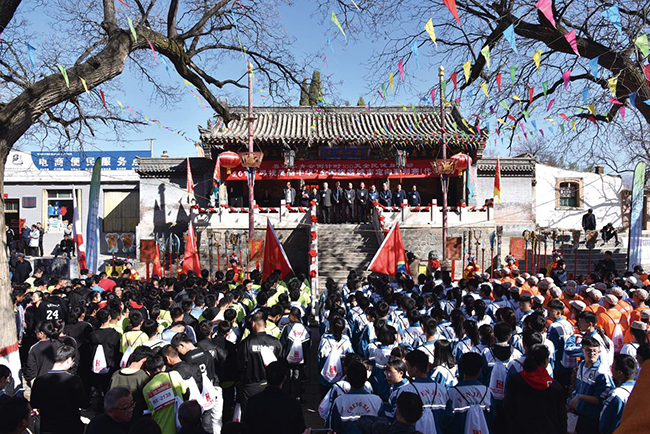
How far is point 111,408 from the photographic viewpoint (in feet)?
10.6

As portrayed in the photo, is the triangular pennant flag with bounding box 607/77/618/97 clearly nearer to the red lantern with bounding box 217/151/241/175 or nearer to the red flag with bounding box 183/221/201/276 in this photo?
the red flag with bounding box 183/221/201/276

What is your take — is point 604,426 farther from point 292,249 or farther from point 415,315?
point 292,249

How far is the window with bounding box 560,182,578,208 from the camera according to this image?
23156 millimetres

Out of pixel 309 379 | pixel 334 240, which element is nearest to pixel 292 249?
pixel 334 240

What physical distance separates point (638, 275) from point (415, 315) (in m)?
6.95

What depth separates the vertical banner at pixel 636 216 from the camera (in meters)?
11.9

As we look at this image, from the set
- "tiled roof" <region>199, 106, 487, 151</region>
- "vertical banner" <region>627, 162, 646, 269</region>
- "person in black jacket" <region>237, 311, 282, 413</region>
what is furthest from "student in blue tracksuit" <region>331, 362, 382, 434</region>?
"tiled roof" <region>199, 106, 487, 151</region>

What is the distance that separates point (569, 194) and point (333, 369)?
22.0 metres

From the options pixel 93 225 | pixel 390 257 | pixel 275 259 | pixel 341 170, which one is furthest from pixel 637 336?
pixel 341 170

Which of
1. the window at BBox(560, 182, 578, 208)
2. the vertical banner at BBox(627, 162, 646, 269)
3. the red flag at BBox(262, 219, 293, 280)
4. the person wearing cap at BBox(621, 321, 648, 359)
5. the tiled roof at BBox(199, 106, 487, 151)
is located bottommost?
the person wearing cap at BBox(621, 321, 648, 359)

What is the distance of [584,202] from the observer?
2316cm

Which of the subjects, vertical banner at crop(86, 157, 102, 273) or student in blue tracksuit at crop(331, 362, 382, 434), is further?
vertical banner at crop(86, 157, 102, 273)

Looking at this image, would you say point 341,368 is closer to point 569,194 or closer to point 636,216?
point 636,216

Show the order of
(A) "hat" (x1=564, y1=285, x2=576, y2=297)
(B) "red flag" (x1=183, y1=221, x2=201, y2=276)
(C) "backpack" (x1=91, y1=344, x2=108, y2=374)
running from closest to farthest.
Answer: (C) "backpack" (x1=91, y1=344, x2=108, y2=374)
(A) "hat" (x1=564, y1=285, x2=576, y2=297)
(B) "red flag" (x1=183, y1=221, x2=201, y2=276)
